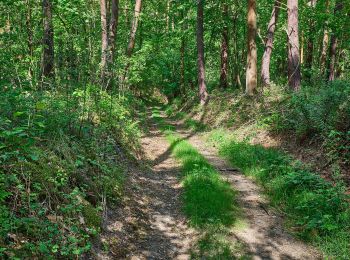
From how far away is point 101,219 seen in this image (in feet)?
17.4


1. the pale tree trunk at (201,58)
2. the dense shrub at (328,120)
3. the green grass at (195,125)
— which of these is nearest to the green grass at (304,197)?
the dense shrub at (328,120)

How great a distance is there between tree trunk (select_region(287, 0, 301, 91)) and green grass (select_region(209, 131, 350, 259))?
13.2 feet

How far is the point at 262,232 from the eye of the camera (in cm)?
577

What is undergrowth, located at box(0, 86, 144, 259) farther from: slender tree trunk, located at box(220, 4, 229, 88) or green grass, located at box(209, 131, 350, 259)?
slender tree trunk, located at box(220, 4, 229, 88)

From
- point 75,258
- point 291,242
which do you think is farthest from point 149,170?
point 75,258

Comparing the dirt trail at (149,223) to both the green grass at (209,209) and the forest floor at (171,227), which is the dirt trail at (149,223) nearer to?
the forest floor at (171,227)

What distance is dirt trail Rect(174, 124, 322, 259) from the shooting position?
202 inches

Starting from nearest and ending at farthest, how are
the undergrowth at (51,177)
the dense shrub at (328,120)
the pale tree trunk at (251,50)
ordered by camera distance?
1. the undergrowth at (51,177)
2. the dense shrub at (328,120)
3. the pale tree trunk at (251,50)

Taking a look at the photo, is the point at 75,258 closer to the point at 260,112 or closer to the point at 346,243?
the point at 346,243

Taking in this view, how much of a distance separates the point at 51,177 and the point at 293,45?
10.6m

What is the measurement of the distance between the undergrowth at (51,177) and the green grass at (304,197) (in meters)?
3.45

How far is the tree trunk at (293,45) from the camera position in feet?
39.5

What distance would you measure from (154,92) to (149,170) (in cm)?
3701

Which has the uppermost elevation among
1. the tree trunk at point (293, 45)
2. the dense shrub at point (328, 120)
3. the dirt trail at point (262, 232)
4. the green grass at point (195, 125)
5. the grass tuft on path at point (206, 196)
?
the tree trunk at point (293, 45)
